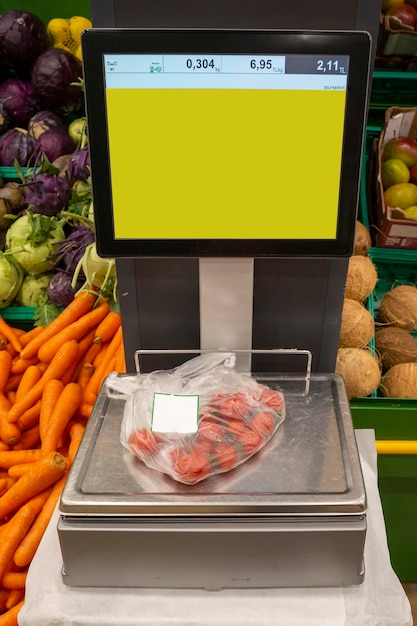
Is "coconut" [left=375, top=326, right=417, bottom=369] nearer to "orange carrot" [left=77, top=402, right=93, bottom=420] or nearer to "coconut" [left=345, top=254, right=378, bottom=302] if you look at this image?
"coconut" [left=345, top=254, right=378, bottom=302]

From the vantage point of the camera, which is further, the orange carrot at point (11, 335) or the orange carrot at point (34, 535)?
the orange carrot at point (11, 335)

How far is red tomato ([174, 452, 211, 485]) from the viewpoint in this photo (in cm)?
79

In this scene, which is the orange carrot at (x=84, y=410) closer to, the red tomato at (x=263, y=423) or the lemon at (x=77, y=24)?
the red tomato at (x=263, y=423)

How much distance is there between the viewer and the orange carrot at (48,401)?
1.49m

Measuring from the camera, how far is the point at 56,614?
79 centimetres

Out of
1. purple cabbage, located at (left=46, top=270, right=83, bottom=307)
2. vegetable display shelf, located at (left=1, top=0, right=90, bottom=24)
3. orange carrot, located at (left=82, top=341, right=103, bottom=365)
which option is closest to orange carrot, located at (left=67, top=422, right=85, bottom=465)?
orange carrot, located at (left=82, top=341, right=103, bottom=365)

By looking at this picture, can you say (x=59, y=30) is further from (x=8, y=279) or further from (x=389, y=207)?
(x=389, y=207)

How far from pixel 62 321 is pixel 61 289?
180 millimetres

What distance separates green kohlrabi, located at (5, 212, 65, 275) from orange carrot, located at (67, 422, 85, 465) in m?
Answer: 0.65

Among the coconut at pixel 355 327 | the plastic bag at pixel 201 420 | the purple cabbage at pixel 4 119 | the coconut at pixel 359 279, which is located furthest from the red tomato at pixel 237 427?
the purple cabbage at pixel 4 119

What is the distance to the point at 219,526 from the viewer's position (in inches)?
30.1

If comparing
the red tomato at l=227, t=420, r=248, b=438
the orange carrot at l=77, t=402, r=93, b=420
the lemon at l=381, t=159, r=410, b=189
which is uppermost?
the lemon at l=381, t=159, r=410, b=189

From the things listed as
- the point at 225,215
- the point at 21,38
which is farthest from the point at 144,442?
the point at 21,38

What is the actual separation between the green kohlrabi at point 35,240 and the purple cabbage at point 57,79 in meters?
0.54
